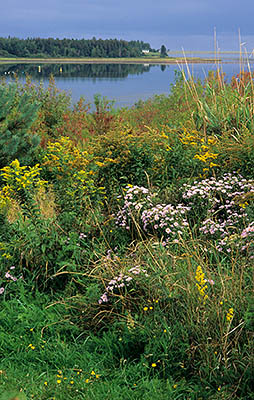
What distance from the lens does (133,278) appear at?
3.91m

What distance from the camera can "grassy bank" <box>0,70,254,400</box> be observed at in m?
3.24

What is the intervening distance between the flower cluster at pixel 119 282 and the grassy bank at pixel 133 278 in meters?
0.01

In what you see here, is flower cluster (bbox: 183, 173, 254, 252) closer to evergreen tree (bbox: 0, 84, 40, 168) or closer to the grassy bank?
the grassy bank

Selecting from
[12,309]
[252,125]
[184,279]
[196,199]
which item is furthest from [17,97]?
[184,279]

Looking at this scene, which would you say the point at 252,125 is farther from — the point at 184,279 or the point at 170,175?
the point at 184,279

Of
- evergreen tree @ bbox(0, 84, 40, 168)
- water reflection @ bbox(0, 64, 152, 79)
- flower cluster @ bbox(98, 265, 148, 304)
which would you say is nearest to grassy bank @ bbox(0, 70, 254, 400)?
flower cluster @ bbox(98, 265, 148, 304)

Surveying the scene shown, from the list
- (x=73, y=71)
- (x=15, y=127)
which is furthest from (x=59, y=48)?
(x=15, y=127)

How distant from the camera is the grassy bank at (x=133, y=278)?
3.24 meters

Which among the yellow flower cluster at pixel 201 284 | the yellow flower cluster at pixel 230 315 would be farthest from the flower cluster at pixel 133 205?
the yellow flower cluster at pixel 230 315

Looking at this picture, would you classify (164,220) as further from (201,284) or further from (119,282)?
(201,284)

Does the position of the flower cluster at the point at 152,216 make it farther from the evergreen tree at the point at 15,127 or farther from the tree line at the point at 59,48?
the tree line at the point at 59,48

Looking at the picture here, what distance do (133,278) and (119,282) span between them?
0.15 metres

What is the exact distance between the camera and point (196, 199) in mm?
5309

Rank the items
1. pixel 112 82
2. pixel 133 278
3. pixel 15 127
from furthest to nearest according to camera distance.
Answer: pixel 112 82
pixel 15 127
pixel 133 278
